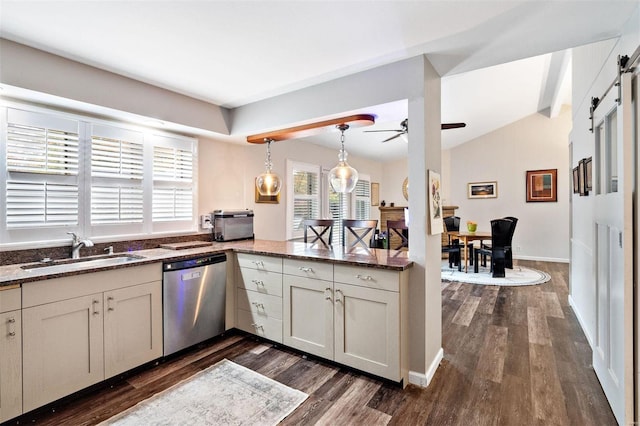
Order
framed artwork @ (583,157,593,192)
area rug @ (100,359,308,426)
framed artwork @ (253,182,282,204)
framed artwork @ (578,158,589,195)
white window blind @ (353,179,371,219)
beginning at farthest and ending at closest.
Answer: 1. white window blind @ (353,179,371,219)
2. framed artwork @ (253,182,282,204)
3. framed artwork @ (578,158,589,195)
4. framed artwork @ (583,157,593,192)
5. area rug @ (100,359,308,426)

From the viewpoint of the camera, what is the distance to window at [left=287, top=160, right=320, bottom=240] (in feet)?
16.8

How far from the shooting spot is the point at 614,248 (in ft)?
6.19

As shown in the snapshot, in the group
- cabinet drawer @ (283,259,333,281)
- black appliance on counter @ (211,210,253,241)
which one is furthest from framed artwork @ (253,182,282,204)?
cabinet drawer @ (283,259,333,281)

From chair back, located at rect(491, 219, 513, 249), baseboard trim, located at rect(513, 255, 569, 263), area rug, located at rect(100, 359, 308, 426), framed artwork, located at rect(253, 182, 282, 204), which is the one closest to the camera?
area rug, located at rect(100, 359, 308, 426)

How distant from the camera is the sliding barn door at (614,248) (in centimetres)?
165

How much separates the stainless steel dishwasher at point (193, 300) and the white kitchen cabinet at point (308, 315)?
71 centimetres

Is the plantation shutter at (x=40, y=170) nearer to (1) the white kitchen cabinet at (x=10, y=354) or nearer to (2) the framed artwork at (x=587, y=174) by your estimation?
(1) the white kitchen cabinet at (x=10, y=354)

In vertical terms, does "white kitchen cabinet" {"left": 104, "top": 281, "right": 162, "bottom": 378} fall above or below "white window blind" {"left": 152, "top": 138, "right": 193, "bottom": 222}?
below

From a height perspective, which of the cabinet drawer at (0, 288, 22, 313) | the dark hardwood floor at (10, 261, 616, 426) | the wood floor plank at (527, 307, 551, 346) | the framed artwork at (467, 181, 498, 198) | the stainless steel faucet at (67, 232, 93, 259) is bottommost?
the dark hardwood floor at (10, 261, 616, 426)

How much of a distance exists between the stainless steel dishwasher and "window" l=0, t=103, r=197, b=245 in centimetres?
77

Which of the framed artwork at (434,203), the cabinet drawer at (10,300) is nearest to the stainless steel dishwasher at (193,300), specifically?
the cabinet drawer at (10,300)

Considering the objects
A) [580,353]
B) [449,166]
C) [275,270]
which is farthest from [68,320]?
[449,166]

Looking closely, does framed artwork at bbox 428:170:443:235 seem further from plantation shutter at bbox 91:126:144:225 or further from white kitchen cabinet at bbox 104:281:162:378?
plantation shutter at bbox 91:126:144:225

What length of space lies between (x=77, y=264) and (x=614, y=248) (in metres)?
3.72
